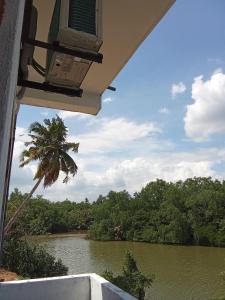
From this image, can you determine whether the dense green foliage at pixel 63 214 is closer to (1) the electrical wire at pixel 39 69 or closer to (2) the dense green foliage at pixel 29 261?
(2) the dense green foliage at pixel 29 261

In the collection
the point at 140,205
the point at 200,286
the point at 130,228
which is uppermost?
the point at 140,205

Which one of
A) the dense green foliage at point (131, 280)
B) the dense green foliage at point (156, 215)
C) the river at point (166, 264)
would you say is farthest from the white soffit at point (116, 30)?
the dense green foliage at point (156, 215)

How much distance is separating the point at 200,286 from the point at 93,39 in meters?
16.5

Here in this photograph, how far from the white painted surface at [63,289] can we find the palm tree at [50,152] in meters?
10.7

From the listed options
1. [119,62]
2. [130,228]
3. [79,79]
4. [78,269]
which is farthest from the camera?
[130,228]

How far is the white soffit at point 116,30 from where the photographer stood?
1.34 meters

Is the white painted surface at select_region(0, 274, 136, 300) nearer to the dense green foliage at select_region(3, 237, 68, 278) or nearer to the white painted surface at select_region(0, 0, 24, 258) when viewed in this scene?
the white painted surface at select_region(0, 0, 24, 258)

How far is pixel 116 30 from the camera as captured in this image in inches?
58.9

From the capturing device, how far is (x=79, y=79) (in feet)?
3.16

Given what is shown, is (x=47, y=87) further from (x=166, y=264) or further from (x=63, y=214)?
(x=63, y=214)

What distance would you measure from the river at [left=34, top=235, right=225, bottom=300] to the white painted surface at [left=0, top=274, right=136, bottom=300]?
9829 millimetres

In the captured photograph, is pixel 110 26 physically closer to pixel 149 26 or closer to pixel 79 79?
pixel 149 26

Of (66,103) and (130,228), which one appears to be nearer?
(66,103)

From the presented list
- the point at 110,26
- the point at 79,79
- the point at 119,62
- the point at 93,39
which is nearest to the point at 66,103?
the point at 119,62
